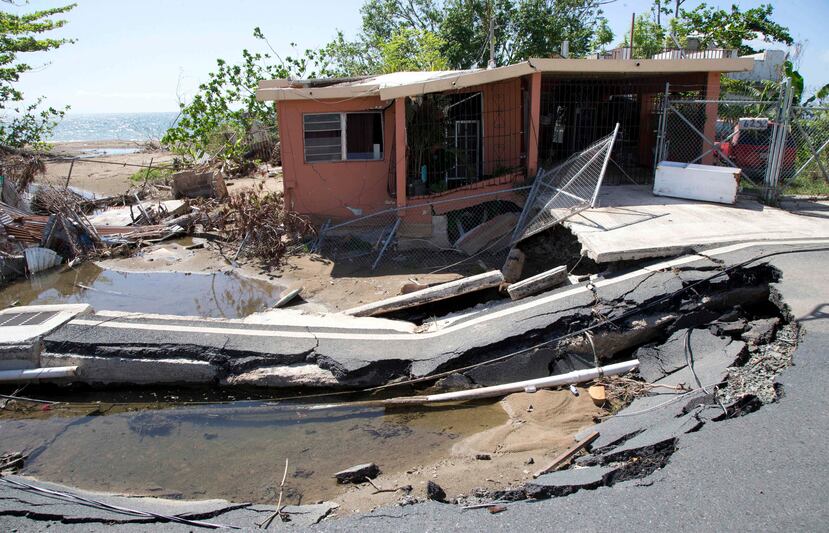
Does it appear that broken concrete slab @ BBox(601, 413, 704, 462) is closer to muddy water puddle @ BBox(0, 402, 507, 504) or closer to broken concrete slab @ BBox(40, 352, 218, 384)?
muddy water puddle @ BBox(0, 402, 507, 504)

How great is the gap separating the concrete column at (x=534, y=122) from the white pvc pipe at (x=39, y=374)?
9.41m

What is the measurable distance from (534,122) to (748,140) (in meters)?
6.36

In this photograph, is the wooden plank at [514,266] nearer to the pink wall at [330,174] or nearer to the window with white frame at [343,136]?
the pink wall at [330,174]

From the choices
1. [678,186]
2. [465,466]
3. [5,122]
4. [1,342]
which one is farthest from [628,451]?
[5,122]

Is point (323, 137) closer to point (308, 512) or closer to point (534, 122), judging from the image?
point (534, 122)

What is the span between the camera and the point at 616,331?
6.81 m

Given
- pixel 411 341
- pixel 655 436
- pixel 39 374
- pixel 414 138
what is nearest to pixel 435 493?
pixel 655 436

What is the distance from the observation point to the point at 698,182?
11.1 metres

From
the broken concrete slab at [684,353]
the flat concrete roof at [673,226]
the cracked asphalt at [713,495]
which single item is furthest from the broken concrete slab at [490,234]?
the cracked asphalt at [713,495]

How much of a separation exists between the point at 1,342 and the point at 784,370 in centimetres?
881

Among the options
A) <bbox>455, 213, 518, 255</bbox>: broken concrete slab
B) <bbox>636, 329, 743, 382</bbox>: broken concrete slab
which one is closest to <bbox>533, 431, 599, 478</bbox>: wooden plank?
<bbox>636, 329, 743, 382</bbox>: broken concrete slab

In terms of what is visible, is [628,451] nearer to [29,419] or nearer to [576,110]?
[29,419]

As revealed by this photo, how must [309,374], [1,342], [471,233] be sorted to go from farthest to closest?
[471,233]
[1,342]
[309,374]

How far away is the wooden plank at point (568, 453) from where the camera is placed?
Result: 4.83 meters
